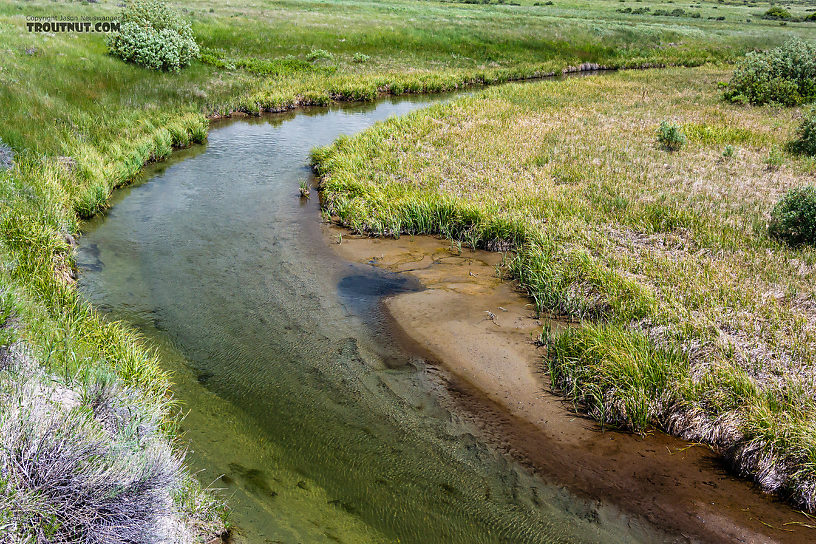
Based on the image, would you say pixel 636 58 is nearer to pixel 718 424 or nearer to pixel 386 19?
pixel 386 19

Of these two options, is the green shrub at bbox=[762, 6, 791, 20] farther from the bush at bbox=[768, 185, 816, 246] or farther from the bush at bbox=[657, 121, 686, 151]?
the bush at bbox=[768, 185, 816, 246]

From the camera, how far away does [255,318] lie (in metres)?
10.8

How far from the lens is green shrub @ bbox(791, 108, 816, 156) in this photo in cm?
1930

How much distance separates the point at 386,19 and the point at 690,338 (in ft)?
204

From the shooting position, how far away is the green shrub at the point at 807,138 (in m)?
19.3

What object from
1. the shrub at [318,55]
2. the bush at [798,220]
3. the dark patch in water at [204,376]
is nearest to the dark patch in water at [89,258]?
the dark patch in water at [204,376]

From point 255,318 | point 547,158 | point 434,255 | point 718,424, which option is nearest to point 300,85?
point 547,158

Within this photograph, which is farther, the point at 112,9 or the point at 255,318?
the point at 112,9

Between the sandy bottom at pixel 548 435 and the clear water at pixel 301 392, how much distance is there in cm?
38

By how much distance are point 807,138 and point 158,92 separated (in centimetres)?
2809

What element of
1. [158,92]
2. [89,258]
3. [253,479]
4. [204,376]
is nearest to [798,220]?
[253,479]

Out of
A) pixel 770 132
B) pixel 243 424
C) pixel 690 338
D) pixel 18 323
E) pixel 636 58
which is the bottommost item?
pixel 243 424

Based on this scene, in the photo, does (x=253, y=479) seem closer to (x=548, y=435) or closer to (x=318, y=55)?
(x=548, y=435)

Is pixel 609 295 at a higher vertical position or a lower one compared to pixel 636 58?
lower
